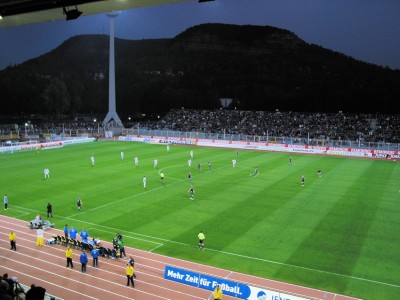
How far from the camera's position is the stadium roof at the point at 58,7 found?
29.1 feet

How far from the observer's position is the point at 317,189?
3675cm

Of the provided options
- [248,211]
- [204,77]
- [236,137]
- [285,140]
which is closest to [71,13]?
[248,211]

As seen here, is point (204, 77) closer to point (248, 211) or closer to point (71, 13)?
point (248, 211)

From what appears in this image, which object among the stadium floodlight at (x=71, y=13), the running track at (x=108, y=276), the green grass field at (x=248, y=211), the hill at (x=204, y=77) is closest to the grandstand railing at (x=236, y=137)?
the green grass field at (x=248, y=211)

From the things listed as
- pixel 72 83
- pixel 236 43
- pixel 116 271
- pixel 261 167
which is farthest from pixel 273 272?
pixel 236 43

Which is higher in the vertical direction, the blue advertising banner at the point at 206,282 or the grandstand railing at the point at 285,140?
the grandstand railing at the point at 285,140

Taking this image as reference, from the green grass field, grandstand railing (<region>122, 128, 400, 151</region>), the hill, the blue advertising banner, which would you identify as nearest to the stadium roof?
the blue advertising banner

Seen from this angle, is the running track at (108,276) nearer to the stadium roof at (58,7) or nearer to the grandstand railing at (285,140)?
the stadium roof at (58,7)

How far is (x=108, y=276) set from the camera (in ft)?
62.8

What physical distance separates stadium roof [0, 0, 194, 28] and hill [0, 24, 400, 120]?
107 m

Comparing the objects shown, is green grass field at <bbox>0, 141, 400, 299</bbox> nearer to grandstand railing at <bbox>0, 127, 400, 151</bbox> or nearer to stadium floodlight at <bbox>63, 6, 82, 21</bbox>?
grandstand railing at <bbox>0, 127, 400, 151</bbox>

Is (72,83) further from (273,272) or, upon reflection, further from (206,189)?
(273,272)

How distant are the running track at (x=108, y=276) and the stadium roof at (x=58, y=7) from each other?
1169 centimetres

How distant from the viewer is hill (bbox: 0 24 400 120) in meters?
114
